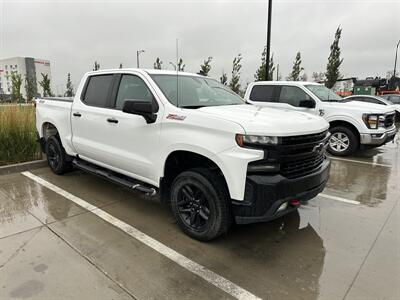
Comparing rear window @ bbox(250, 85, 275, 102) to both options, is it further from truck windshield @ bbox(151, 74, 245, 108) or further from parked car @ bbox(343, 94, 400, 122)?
parked car @ bbox(343, 94, 400, 122)

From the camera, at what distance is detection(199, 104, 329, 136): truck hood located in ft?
9.30

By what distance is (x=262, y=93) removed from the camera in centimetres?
891

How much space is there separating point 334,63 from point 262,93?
19.6 metres

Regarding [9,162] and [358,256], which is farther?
[9,162]

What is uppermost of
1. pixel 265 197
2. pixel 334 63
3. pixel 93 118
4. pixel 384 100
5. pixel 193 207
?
pixel 334 63

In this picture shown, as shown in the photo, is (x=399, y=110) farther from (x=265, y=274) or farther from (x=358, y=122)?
(x=265, y=274)

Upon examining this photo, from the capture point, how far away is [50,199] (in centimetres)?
461

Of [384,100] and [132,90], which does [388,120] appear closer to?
[132,90]

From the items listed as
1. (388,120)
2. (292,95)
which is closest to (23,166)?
(292,95)

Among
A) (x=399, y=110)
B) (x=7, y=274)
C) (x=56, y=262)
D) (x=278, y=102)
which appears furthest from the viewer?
(x=399, y=110)

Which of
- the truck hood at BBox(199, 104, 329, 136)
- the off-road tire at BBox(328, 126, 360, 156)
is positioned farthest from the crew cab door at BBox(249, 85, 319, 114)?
the truck hood at BBox(199, 104, 329, 136)

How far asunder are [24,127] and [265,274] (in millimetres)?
6065

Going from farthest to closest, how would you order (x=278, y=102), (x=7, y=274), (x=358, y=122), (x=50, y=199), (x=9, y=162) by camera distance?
(x=278, y=102) < (x=358, y=122) < (x=9, y=162) < (x=50, y=199) < (x=7, y=274)

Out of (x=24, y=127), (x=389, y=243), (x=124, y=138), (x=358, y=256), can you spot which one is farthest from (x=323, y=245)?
(x=24, y=127)
